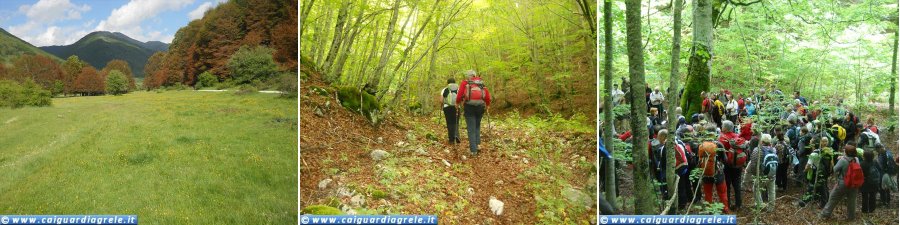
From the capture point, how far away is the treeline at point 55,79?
234 inches

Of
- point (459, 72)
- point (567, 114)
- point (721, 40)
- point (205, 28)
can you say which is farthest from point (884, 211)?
point (205, 28)

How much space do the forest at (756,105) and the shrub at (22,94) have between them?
240 inches

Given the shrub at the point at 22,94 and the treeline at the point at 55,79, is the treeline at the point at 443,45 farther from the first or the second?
the shrub at the point at 22,94

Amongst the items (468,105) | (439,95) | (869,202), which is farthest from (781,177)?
(439,95)

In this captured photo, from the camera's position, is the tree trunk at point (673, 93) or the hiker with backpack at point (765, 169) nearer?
the tree trunk at point (673, 93)

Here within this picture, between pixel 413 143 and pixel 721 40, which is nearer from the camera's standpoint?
pixel 413 143

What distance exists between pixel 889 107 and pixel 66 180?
364 inches

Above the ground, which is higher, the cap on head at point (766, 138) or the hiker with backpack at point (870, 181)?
the cap on head at point (766, 138)

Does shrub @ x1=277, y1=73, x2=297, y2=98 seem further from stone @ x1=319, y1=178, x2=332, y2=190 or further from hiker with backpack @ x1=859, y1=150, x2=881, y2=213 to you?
hiker with backpack @ x1=859, y1=150, x2=881, y2=213

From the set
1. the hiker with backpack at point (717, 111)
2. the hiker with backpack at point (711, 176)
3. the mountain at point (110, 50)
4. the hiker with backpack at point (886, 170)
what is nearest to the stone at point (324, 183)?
the mountain at point (110, 50)

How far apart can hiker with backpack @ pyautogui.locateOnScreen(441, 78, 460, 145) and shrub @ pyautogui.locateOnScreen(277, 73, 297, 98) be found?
166 cm

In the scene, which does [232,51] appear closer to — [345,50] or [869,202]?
[345,50]

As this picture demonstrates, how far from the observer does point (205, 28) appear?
20.6 feet

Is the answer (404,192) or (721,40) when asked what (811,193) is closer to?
(721,40)
